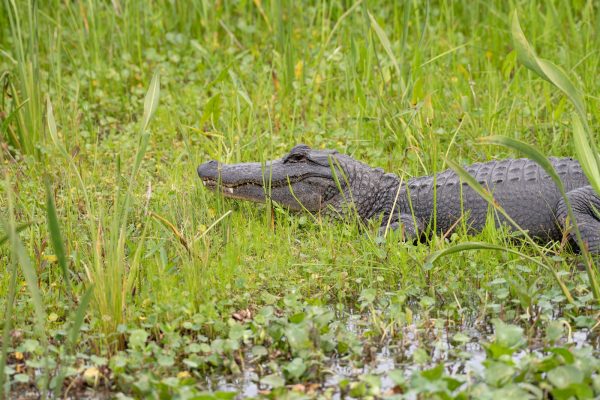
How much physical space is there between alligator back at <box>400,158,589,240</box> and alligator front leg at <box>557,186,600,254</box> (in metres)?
0.11

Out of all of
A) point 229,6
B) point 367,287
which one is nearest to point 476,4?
point 229,6

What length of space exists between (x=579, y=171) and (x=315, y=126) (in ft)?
7.03

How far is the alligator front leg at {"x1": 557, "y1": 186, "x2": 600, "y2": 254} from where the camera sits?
493 cm

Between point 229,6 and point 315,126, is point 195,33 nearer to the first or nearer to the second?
point 229,6

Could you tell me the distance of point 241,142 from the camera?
21.0 ft

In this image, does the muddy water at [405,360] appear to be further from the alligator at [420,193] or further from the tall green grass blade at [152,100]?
the tall green grass blade at [152,100]

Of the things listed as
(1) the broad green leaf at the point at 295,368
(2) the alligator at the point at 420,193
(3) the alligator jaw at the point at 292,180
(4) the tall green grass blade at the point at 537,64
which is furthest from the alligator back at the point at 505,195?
(1) the broad green leaf at the point at 295,368

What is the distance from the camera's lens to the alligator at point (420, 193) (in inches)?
201

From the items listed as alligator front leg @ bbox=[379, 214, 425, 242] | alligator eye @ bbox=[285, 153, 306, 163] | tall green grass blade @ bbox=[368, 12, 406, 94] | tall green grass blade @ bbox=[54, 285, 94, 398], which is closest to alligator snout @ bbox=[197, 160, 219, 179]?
alligator eye @ bbox=[285, 153, 306, 163]

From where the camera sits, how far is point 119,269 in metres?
3.90

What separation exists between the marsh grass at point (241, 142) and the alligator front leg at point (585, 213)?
17 cm

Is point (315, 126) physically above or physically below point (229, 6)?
below

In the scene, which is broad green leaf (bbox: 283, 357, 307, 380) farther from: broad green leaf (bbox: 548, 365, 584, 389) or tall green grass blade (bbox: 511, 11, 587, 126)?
tall green grass blade (bbox: 511, 11, 587, 126)

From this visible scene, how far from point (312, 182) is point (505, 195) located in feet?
3.88
